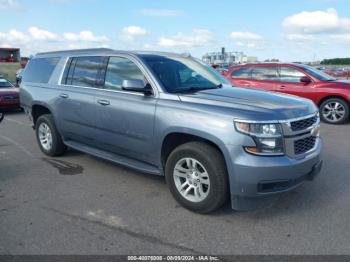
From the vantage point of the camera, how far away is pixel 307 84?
10.1 meters

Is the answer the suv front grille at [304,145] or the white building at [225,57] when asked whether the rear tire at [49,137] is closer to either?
the suv front grille at [304,145]

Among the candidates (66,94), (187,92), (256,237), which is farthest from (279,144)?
(66,94)

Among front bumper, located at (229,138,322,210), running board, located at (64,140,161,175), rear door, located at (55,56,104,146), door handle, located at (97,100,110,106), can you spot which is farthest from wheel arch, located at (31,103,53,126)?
front bumper, located at (229,138,322,210)

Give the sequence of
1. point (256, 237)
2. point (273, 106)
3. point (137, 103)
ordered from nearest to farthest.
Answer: point (256, 237) < point (273, 106) < point (137, 103)

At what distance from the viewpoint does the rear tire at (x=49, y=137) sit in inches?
242

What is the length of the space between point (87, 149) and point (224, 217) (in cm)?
255

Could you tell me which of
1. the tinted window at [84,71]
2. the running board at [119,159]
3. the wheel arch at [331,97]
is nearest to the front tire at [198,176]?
the running board at [119,159]

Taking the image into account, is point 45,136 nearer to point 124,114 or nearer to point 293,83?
point 124,114

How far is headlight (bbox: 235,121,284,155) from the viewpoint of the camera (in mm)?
3562

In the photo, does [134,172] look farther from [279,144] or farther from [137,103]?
[279,144]

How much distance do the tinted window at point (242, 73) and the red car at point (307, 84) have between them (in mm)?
32

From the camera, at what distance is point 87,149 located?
18.1 feet

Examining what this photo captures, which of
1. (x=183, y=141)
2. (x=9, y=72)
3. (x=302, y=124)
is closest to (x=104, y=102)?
(x=183, y=141)

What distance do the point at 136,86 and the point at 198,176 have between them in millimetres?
1341
